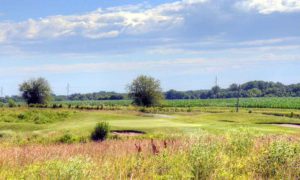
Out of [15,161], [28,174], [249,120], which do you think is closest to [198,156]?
[28,174]

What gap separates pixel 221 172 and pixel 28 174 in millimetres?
3810

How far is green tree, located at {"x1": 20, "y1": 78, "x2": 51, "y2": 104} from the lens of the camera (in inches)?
4697

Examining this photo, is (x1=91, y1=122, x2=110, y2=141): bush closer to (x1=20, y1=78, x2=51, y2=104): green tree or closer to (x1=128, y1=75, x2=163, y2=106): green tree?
(x1=128, y1=75, x2=163, y2=106): green tree

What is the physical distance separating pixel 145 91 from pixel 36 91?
27524 millimetres

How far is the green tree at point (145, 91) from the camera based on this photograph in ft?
360

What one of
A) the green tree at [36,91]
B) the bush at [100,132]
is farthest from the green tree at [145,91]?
the bush at [100,132]

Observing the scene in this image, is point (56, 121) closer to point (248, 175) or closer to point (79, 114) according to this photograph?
point (79, 114)

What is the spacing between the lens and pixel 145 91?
110 metres

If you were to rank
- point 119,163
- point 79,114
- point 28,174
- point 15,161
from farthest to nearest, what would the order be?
point 79,114
point 15,161
point 119,163
point 28,174

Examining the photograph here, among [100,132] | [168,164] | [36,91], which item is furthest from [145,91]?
[168,164]

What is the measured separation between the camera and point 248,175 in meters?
10.6

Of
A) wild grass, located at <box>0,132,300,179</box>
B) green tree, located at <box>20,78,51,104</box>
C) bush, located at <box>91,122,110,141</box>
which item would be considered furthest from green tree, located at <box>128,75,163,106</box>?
wild grass, located at <box>0,132,300,179</box>

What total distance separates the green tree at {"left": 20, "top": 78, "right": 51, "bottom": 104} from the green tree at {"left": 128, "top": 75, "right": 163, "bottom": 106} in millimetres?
21889

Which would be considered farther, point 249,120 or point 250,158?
point 249,120
